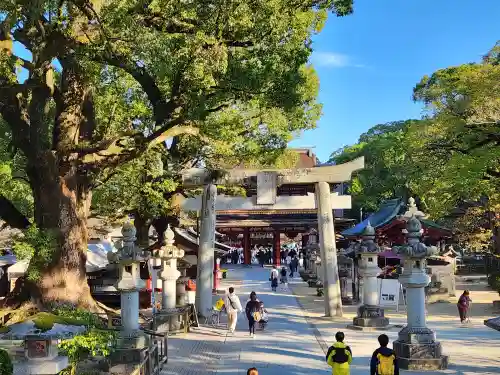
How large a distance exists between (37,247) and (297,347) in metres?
7.01

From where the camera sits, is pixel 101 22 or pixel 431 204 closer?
pixel 101 22

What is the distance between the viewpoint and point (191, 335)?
16.0 metres

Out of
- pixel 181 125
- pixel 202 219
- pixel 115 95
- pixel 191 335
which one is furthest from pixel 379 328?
pixel 115 95

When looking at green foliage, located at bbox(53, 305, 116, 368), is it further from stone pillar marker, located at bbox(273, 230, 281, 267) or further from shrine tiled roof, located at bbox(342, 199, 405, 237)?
stone pillar marker, located at bbox(273, 230, 281, 267)

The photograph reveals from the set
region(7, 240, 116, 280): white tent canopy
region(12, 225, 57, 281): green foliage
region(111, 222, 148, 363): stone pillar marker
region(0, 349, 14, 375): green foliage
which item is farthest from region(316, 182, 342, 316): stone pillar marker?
region(0, 349, 14, 375): green foliage

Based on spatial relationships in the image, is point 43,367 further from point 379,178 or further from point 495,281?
point 379,178

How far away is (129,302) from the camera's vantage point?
1194cm

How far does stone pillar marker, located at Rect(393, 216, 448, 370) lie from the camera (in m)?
11.1

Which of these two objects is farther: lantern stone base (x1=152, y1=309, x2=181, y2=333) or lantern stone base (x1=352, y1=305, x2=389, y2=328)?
lantern stone base (x1=352, y1=305, x2=389, y2=328)

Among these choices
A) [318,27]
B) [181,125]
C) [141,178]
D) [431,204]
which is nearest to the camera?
[181,125]

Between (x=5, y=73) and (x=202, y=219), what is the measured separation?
29.0 ft

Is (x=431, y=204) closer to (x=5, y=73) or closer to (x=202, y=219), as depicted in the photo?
(x=202, y=219)

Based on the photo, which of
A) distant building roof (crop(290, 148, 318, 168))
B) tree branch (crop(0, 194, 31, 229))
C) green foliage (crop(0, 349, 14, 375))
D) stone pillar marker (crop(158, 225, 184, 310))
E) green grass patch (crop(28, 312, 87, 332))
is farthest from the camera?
distant building roof (crop(290, 148, 318, 168))

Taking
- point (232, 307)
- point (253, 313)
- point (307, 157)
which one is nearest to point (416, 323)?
point (253, 313)
